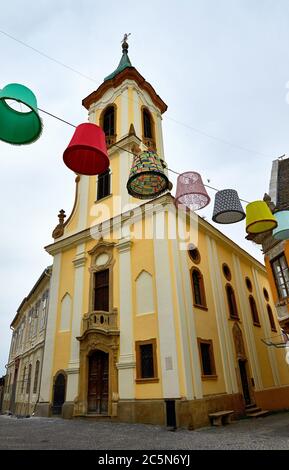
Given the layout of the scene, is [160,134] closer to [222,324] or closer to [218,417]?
[222,324]

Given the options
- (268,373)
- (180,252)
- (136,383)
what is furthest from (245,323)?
(136,383)

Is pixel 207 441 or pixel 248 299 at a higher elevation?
pixel 248 299

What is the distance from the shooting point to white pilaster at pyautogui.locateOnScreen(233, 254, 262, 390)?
55.9ft

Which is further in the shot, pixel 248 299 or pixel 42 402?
pixel 248 299

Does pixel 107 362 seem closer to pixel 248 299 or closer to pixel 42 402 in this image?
pixel 42 402

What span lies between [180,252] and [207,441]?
723 cm

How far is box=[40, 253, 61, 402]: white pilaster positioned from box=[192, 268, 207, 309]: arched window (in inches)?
282

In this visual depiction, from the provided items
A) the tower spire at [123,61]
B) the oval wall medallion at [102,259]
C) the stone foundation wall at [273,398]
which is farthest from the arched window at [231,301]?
the tower spire at [123,61]

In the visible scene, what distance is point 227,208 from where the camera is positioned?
8156 millimetres

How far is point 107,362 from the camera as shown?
44.6 feet

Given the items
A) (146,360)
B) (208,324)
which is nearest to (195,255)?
(208,324)

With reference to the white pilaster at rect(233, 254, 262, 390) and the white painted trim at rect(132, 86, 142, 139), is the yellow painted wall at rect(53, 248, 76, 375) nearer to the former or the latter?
the white painted trim at rect(132, 86, 142, 139)

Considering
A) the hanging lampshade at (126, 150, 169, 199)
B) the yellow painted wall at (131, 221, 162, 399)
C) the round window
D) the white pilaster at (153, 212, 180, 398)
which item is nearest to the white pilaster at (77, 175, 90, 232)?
the yellow painted wall at (131, 221, 162, 399)
